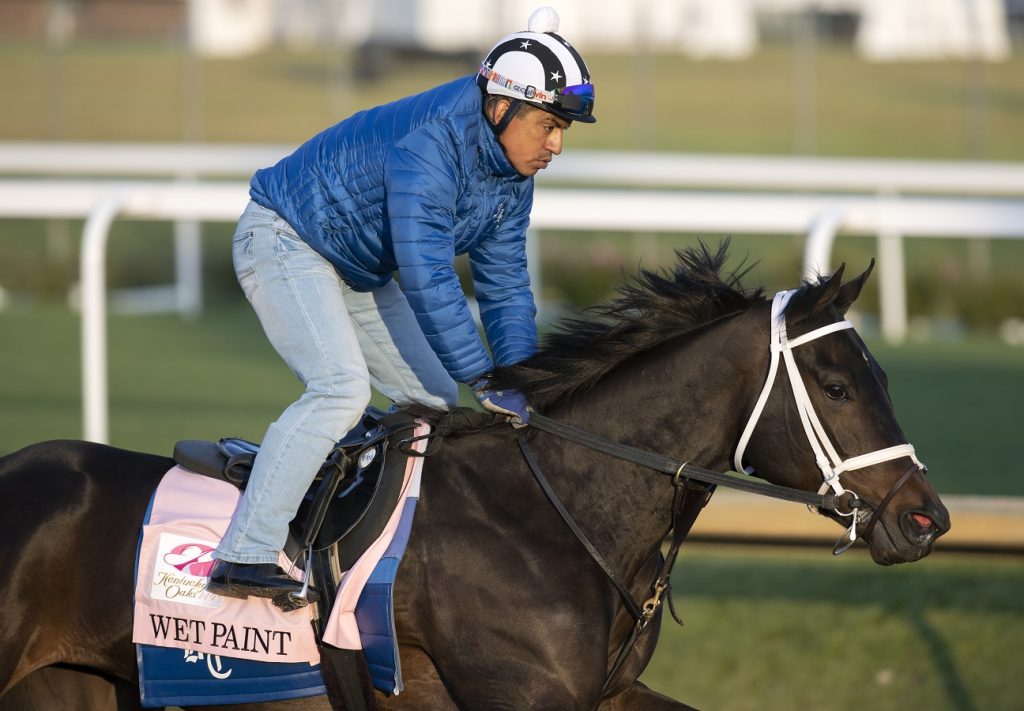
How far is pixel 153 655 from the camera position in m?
3.24

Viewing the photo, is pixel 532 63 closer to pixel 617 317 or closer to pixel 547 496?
pixel 617 317

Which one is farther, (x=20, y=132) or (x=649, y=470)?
(x=20, y=132)

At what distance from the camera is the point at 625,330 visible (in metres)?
3.23

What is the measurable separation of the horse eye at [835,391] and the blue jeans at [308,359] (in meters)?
1.00

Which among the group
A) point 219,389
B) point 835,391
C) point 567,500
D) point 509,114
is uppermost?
point 509,114

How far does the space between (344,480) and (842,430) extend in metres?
1.16

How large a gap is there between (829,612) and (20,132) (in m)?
16.4

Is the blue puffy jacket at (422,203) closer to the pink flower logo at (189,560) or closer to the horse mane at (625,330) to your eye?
the horse mane at (625,330)

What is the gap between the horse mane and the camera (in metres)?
3.20

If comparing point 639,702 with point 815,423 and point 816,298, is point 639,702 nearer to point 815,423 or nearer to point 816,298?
point 815,423

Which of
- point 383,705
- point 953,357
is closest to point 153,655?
point 383,705

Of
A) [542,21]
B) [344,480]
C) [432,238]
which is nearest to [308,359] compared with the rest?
[344,480]

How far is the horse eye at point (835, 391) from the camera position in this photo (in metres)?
2.94

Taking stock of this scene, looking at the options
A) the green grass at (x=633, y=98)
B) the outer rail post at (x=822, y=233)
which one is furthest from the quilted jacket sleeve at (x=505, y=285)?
the green grass at (x=633, y=98)
